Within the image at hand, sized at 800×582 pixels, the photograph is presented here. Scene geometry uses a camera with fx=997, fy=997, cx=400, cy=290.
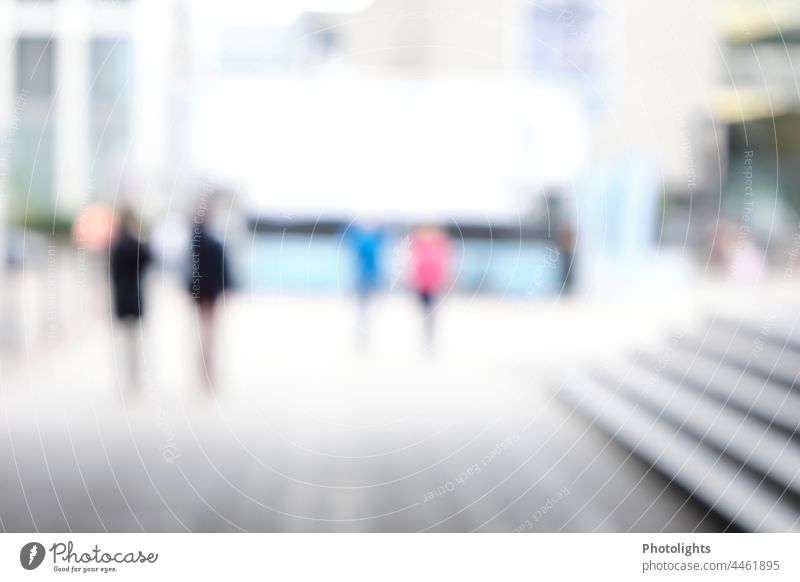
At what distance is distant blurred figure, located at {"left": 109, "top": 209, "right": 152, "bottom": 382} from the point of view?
5.99 metres

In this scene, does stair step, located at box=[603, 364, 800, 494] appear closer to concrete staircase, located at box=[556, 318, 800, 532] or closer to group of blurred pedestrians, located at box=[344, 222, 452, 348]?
concrete staircase, located at box=[556, 318, 800, 532]

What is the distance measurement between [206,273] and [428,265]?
2457 mm

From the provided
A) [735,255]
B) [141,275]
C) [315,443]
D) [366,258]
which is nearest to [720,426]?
[315,443]

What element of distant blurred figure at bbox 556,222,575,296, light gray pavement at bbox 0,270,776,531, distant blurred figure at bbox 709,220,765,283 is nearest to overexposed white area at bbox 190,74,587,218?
distant blurred figure at bbox 556,222,575,296

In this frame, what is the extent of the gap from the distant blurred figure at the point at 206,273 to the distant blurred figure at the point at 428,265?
2160 mm

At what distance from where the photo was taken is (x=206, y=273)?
636 cm

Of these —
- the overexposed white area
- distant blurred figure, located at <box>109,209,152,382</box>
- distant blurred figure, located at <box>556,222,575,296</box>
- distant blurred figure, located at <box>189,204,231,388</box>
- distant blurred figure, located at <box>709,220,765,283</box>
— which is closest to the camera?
distant blurred figure, located at <box>109,209,152,382</box>

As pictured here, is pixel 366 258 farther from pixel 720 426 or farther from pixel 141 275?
pixel 720 426

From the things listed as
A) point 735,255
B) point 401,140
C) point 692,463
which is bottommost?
point 735,255

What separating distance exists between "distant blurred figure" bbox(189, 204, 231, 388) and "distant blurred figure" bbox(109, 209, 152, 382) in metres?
0.34

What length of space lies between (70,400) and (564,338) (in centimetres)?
531

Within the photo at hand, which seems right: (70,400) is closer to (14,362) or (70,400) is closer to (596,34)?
(14,362)

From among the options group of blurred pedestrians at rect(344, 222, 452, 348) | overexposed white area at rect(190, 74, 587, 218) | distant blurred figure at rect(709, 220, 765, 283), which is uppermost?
overexposed white area at rect(190, 74, 587, 218)

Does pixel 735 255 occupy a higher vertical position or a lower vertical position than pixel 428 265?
lower
